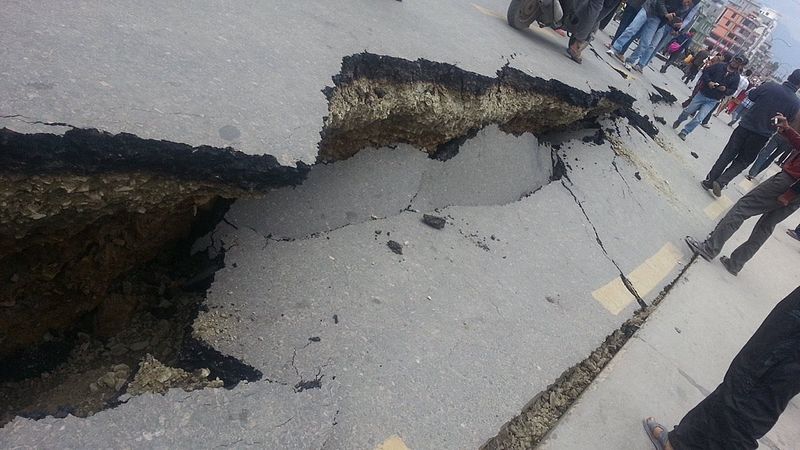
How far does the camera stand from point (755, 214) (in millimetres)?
4844

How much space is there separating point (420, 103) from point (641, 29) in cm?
708

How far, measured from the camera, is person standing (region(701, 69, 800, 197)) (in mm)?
6160

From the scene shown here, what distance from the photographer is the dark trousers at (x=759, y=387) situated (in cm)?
221

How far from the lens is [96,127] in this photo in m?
1.83

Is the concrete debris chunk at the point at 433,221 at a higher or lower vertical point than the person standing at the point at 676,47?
lower

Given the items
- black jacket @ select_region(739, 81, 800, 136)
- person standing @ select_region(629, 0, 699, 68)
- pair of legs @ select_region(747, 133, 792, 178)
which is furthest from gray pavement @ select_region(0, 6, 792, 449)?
pair of legs @ select_region(747, 133, 792, 178)

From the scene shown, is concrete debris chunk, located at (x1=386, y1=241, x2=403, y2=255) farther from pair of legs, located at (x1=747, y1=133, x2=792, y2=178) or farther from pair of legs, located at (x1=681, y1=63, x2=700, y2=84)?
pair of legs, located at (x1=681, y1=63, x2=700, y2=84)

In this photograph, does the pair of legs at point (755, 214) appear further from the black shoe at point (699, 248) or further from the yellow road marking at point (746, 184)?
the yellow road marking at point (746, 184)

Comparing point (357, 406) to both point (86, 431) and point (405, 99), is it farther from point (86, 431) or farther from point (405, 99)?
point (405, 99)

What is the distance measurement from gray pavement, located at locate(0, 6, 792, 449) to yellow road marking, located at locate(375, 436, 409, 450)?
1 centimetres

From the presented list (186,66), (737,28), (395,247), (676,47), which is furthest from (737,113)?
(737,28)

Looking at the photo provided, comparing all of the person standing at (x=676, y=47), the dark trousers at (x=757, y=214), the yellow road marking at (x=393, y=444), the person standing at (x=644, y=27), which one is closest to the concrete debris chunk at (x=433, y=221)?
the yellow road marking at (x=393, y=444)

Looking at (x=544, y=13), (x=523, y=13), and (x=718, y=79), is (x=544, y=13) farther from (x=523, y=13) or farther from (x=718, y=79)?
(x=718, y=79)

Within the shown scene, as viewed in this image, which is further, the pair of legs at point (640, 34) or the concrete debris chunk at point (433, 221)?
the pair of legs at point (640, 34)
